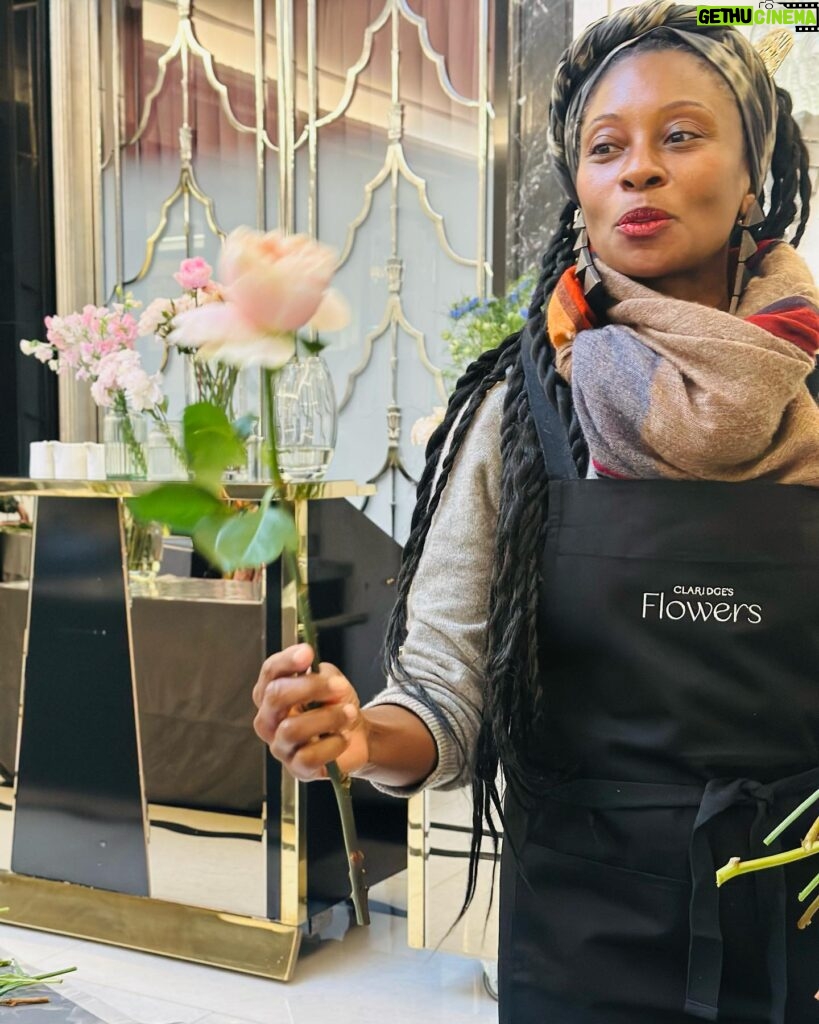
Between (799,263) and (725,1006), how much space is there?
628 millimetres

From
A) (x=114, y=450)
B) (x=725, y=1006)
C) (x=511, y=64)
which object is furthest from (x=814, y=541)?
(x=511, y=64)

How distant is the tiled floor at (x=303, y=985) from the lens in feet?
7.38

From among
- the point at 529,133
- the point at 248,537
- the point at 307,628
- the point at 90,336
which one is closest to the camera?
the point at 248,537

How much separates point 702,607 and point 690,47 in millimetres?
466

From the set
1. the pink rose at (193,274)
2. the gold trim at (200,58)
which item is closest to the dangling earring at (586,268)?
the pink rose at (193,274)

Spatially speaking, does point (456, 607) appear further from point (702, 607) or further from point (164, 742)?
point (164, 742)

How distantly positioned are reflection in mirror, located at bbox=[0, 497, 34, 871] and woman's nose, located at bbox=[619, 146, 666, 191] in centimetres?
204

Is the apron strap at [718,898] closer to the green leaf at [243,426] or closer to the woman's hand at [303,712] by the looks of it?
the woman's hand at [303,712]

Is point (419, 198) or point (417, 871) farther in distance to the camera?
point (419, 198)

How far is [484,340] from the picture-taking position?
2484mm

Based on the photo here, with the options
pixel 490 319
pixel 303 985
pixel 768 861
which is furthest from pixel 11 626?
pixel 768 861

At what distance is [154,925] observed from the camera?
254 cm

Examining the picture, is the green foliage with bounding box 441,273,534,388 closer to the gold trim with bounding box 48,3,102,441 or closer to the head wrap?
the head wrap

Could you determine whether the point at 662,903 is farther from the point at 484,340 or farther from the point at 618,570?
the point at 484,340
